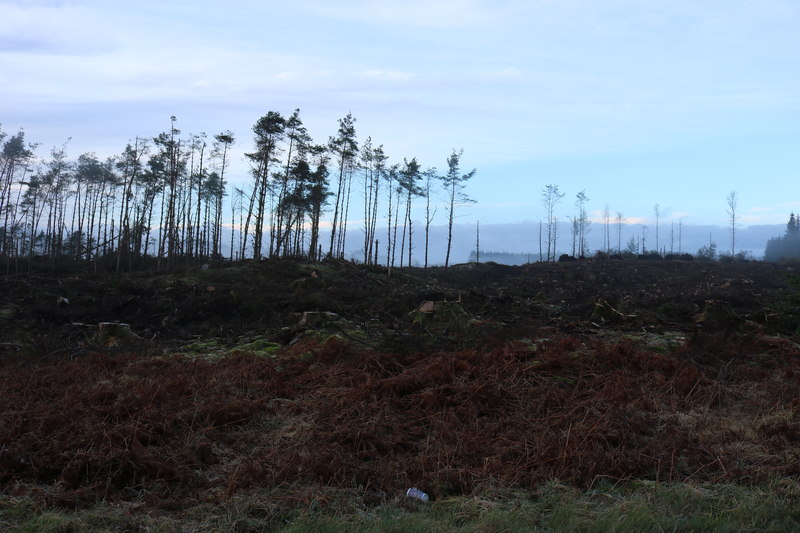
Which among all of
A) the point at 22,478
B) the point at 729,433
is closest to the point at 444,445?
the point at 729,433

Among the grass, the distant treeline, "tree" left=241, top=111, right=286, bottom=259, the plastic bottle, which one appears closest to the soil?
→ the plastic bottle

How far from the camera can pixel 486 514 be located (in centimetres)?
399

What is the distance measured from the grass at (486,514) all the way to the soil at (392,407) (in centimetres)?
27

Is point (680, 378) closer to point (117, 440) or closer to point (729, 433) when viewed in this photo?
point (729, 433)

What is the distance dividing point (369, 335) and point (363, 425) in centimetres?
540

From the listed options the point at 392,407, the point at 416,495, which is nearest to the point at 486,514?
the point at 416,495

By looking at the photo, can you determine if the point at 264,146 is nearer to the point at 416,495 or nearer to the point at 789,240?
the point at 416,495

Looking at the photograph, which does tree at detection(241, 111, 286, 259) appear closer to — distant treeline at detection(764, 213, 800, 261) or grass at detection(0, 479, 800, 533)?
grass at detection(0, 479, 800, 533)

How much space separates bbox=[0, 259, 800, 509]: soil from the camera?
488 centimetres

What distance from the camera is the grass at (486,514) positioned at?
378 centimetres

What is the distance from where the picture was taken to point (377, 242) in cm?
4319

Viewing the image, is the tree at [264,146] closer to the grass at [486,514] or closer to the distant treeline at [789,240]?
the grass at [486,514]

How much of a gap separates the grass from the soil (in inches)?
10.6

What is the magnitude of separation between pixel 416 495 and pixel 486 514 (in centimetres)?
74
